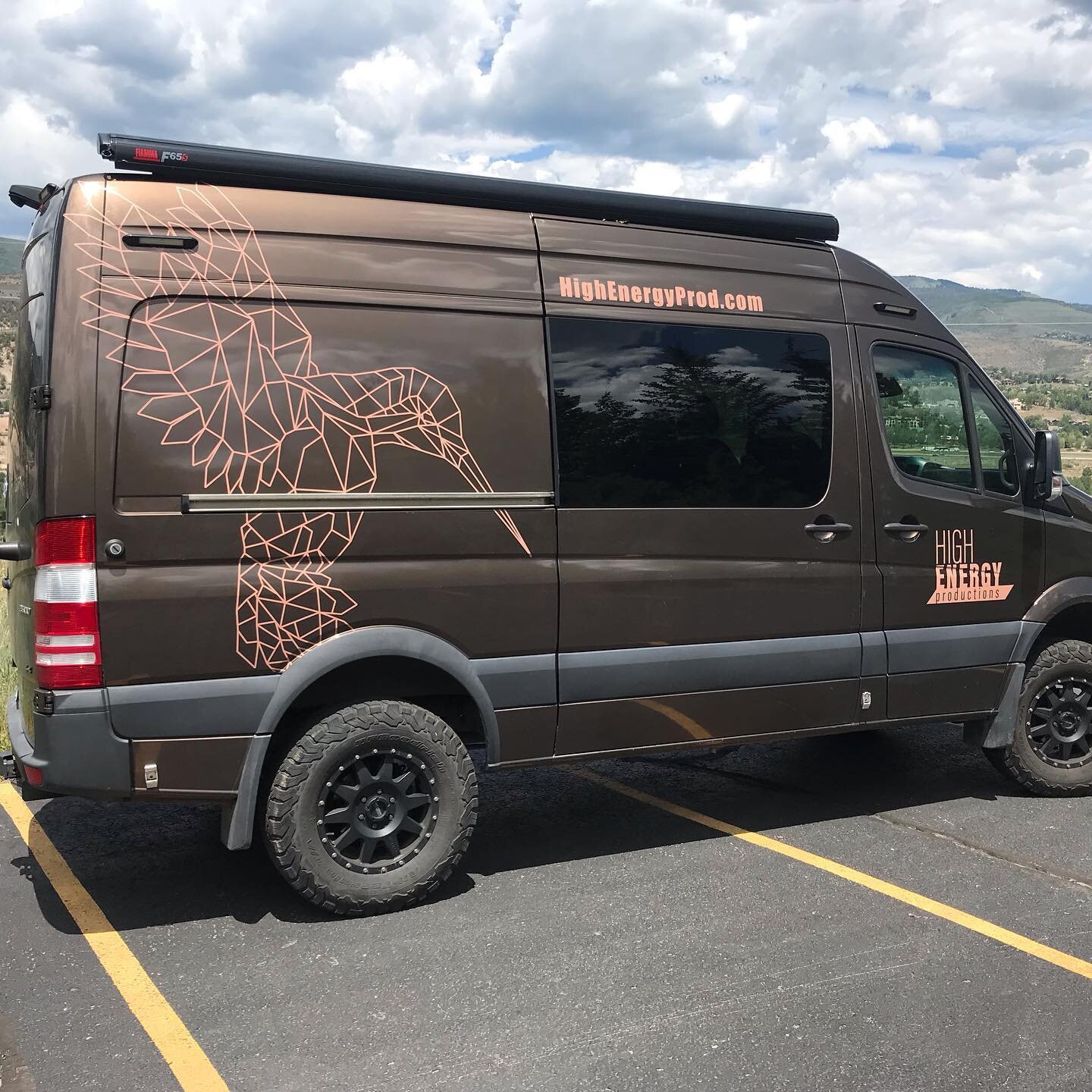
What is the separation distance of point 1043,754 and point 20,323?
17.0ft

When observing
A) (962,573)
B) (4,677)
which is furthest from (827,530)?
(4,677)

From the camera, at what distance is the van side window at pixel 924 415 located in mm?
5492

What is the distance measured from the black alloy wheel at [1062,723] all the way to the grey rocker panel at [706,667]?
131cm

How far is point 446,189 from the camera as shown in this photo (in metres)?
4.59

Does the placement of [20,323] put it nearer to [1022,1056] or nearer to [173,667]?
[173,667]

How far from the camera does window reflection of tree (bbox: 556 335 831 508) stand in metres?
4.70

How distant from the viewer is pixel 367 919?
14.4ft

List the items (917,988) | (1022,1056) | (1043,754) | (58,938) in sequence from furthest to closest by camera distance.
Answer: (1043,754) → (58,938) → (917,988) → (1022,1056)

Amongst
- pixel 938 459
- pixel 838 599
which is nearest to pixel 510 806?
pixel 838 599

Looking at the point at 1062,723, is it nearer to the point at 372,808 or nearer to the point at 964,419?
the point at 964,419

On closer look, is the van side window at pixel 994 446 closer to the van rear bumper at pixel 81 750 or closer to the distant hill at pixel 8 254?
the van rear bumper at pixel 81 750

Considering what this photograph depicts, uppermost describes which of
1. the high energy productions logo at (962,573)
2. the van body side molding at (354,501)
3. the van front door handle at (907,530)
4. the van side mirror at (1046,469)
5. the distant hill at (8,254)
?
the distant hill at (8,254)

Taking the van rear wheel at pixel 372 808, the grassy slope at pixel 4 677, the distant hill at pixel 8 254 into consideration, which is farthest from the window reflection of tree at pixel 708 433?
the distant hill at pixel 8 254

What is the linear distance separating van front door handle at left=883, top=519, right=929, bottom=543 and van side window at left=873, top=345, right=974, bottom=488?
241mm
